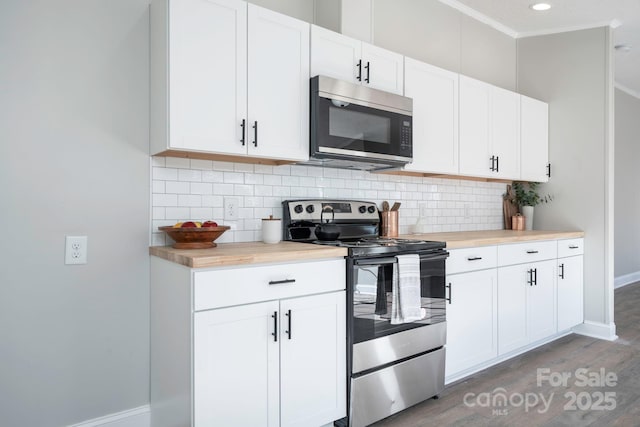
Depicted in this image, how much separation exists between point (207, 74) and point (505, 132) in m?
2.65

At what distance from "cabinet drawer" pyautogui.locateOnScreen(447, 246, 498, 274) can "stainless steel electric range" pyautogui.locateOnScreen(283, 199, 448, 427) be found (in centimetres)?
16

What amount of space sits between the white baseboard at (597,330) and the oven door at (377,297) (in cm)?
226

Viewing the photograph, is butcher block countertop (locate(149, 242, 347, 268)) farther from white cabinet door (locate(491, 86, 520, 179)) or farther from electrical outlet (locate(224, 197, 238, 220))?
white cabinet door (locate(491, 86, 520, 179))

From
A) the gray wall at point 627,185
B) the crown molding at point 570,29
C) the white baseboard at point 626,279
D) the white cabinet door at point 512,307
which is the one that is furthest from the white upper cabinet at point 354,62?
the white baseboard at point 626,279

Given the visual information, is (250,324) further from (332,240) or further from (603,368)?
(603,368)

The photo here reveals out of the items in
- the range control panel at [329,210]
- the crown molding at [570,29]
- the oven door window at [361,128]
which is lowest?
the range control panel at [329,210]

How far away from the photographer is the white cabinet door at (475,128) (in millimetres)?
3258

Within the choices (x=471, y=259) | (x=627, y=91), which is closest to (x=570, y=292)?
(x=471, y=259)

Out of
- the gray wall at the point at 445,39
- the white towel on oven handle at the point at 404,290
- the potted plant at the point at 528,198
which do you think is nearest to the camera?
the white towel on oven handle at the point at 404,290

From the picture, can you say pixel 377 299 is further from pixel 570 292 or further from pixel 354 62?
pixel 570 292

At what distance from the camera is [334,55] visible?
2490 mm

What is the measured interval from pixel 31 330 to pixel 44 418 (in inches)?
16.3

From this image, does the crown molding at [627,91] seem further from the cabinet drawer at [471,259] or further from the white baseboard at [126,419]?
the white baseboard at [126,419]

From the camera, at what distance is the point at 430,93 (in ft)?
9.93
